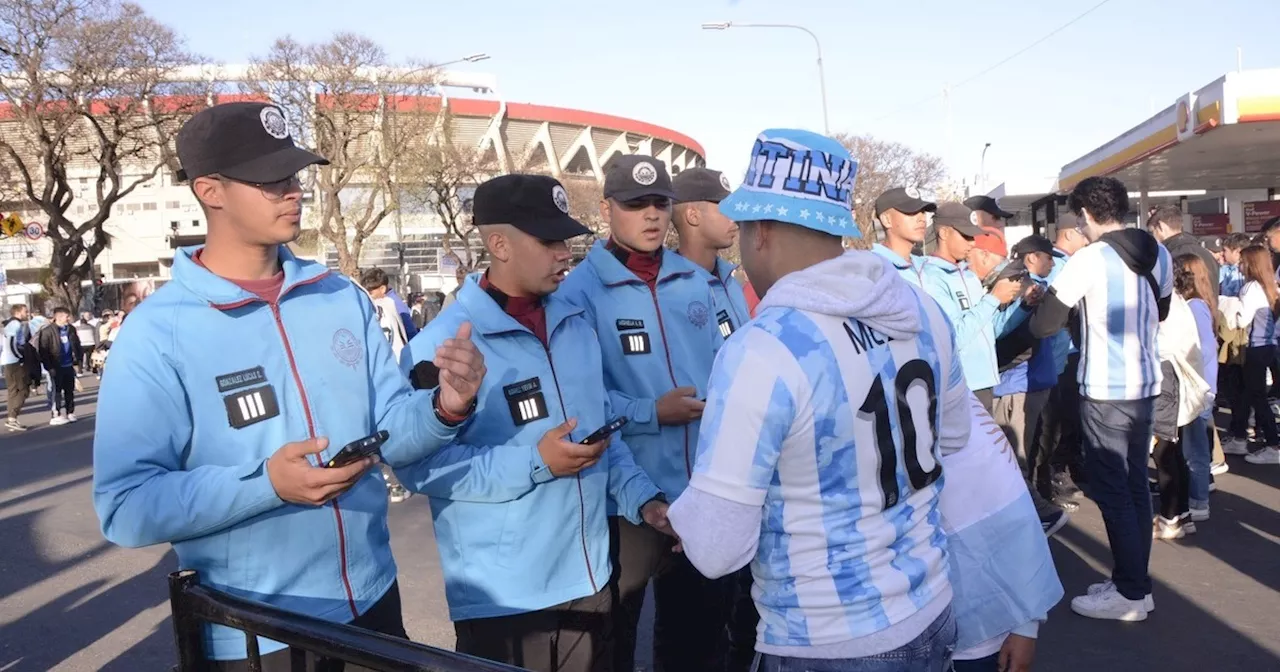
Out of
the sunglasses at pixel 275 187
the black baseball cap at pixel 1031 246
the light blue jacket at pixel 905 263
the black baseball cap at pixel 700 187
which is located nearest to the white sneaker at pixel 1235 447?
the black baseball cap at pixel 1031 246

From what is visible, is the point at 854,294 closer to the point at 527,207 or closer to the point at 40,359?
the point at 527,207

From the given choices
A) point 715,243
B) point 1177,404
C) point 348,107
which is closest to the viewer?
point 715,243

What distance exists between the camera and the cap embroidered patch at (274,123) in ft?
7.79

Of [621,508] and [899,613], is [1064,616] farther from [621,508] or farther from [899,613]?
[899,613]

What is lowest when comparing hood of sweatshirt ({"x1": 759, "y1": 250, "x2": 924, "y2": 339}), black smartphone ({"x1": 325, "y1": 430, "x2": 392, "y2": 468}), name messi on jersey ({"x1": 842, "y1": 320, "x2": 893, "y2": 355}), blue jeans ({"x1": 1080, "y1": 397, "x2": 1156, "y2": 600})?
blue jeans ({"x1": 1080, "y1": 397, "x2": 1156, "y2": 600})

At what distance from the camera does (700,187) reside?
4.65m

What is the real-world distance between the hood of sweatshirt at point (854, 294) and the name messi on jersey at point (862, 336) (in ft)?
0.04

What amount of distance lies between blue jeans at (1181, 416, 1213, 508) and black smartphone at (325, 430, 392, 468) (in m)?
6.36

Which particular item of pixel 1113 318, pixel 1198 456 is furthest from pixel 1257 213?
pixel 1113 318

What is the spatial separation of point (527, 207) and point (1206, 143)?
20.3 meters

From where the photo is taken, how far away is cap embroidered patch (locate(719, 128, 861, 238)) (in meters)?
2.06

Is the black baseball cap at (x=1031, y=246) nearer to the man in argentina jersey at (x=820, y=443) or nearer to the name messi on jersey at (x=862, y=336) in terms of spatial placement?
the man in argentina jersey at (x=820, y=443)

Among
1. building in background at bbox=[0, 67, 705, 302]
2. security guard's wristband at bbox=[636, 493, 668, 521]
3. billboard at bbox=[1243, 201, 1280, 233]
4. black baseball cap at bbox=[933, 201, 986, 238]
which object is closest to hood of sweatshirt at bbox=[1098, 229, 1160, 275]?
black baseball cap at bbox=[933, 201, 986, 238]

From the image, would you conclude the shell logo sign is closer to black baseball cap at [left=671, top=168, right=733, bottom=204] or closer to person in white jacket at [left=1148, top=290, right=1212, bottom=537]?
person in white jacket at [left=1148, top=290, right=1212, bottom=537]
